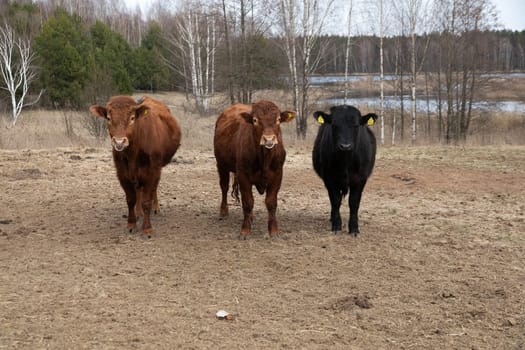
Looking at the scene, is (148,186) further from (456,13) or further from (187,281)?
(456,13)

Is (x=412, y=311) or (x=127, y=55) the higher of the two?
(x=127, y=55)

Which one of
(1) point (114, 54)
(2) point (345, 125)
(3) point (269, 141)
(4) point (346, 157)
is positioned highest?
(1) point (114, 54)

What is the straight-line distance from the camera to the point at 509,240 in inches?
254

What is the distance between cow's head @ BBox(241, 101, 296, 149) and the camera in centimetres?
604

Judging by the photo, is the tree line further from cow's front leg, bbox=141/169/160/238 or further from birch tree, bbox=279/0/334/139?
Result: cow's front leg, bbox=141/169/160/238

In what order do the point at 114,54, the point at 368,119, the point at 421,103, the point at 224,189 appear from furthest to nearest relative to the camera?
the point at 421,103, the point at 114,54, the point at 224,189, the point at 368,119

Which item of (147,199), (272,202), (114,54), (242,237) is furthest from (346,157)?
(114,54)

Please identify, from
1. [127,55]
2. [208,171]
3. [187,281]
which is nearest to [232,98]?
[208,171]

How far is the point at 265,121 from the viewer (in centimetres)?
620

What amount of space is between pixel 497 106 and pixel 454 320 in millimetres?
25390

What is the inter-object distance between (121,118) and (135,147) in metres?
0.57

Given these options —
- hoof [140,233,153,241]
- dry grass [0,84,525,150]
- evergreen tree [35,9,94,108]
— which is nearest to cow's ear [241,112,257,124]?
hoof [140,233,153,241]

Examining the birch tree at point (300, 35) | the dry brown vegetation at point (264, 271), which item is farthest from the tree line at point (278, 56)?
the dry brown vegetation at point (264, 271)

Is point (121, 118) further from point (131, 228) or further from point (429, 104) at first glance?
point (429, 104)
